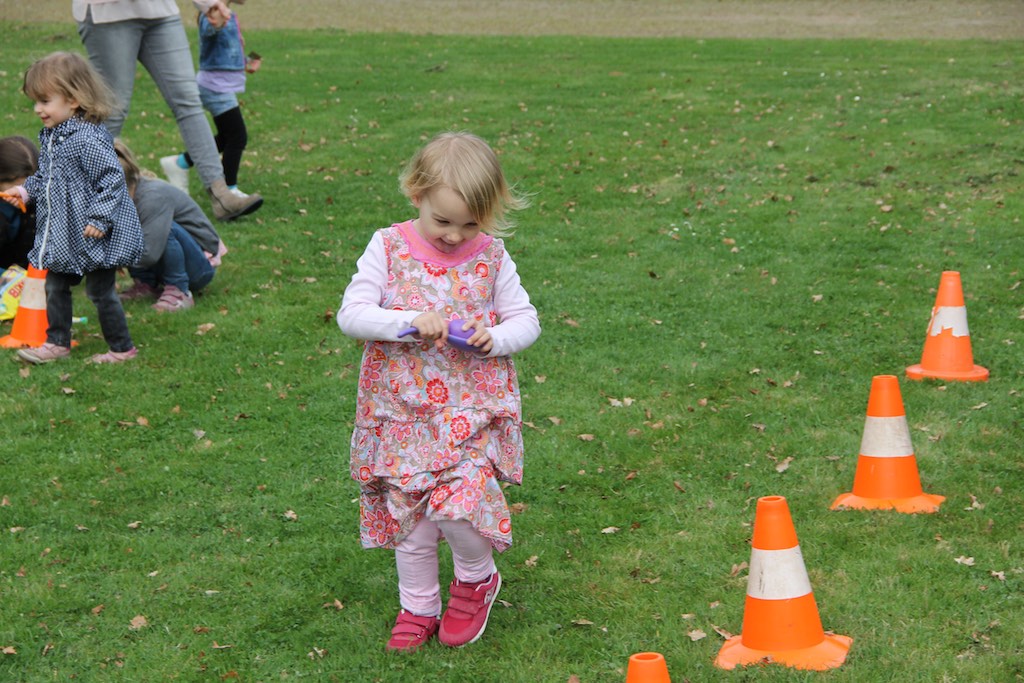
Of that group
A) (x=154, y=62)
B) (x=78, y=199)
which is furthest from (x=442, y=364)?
(x=154, y=62)

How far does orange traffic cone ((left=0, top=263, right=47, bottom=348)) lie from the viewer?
24.4ft

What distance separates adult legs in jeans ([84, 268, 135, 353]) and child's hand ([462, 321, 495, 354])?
3908 mm

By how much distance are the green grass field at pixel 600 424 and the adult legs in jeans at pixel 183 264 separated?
0.22 meters

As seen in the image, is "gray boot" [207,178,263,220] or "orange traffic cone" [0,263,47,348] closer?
"orange traffic cone" [0,263,47,348]

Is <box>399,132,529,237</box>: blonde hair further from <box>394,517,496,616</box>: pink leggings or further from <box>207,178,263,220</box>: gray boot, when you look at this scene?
<box>207,178,263,220</box>: gray boot

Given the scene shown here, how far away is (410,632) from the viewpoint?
13.7 feet

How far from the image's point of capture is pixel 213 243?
27.9ft

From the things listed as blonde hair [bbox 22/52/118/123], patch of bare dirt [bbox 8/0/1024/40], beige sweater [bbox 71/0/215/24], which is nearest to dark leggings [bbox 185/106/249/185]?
beige sweater [bbox 71/0/215/24]

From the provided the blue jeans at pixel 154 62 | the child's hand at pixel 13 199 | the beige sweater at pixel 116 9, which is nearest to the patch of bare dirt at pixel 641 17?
the blue jeans at pixel 154 62

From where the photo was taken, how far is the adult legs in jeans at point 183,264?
26.3 feet

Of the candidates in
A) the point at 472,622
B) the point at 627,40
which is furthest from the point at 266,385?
the point at 627,40

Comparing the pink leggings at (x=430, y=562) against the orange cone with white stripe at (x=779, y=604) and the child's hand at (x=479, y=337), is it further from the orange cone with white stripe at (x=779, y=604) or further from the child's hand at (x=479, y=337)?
the orange cone with white stripe at (x=779, y=604)

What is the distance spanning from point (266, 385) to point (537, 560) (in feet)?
8.53

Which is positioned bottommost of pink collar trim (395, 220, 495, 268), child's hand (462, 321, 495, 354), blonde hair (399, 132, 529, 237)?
child's hand (462, 321, 495, 354)
